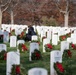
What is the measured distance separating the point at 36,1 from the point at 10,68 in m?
53.6

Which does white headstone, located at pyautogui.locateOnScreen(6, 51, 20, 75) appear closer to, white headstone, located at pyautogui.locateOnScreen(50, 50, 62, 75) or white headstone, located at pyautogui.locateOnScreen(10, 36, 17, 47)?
white headstone, located at pyautogui.locateOnScreen(50, 50, 62, 75)

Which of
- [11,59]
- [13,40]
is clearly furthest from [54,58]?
[13,40]

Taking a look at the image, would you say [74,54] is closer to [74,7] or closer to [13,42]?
[13,42]

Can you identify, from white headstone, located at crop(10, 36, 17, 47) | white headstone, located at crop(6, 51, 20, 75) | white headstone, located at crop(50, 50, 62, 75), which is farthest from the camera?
white headstone, located at crop(10, 36, 17, 47)

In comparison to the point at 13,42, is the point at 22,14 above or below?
above

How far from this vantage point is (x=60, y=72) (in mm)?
9742

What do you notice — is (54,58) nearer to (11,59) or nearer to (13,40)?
(11,59)

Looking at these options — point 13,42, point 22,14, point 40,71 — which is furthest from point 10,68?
point 22,14

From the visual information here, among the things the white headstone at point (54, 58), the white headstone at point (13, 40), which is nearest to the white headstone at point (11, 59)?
the white headstone at point (54, 58)

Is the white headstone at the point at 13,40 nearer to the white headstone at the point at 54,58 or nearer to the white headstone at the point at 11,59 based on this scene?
the white headstone at the point at 54,58

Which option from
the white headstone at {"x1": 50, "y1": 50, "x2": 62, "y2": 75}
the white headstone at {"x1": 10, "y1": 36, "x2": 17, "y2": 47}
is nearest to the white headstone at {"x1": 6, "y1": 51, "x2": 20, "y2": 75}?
the white headstone at {"x1": 50, "y1": 50, "x2": 62, "y2": 75}

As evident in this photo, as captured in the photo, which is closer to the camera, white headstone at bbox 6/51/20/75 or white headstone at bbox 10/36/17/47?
white headstone at bbox 6/51/20/75

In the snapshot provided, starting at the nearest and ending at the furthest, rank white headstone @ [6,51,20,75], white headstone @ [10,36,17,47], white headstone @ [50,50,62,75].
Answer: white headstone @ [6,51,20,75]
white headstone @ [50,50,62,75]
white headstone @ [10,36,17,47]

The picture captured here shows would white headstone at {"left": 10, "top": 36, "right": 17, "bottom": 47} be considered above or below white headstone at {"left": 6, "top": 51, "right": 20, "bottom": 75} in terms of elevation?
above
